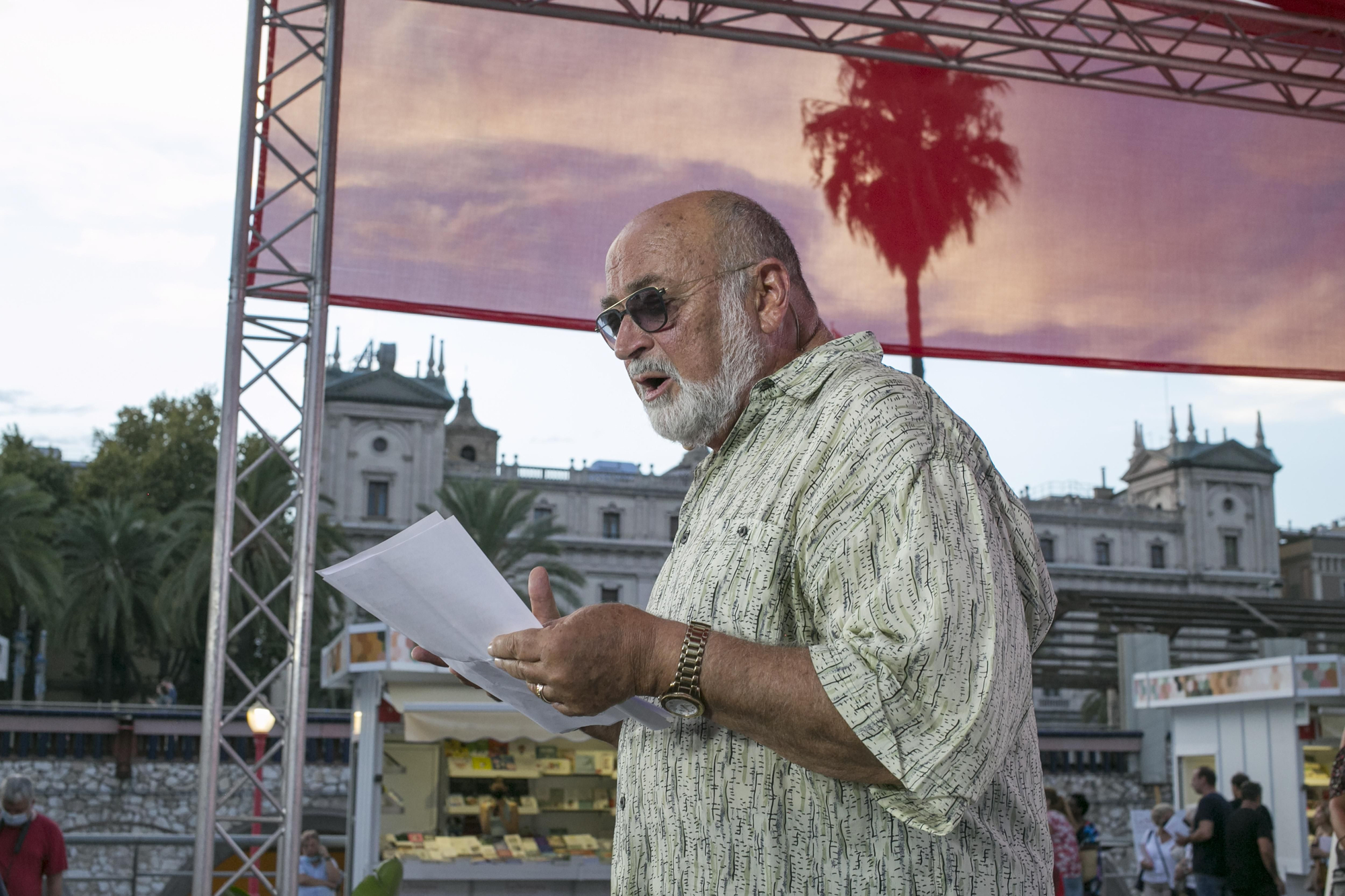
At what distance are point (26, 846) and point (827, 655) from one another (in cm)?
653

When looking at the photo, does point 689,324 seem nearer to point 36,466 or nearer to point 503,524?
point 503,524

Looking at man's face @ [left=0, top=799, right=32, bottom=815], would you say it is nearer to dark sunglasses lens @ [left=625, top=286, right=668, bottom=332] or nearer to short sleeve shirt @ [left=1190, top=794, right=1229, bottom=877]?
dark sunglasses lens @ [left=625, top=286, right=668, bottom=332]

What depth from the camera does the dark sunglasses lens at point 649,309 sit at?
1471 millimetres

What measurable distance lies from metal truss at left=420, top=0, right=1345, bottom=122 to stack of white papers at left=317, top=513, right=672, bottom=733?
17.2 feet

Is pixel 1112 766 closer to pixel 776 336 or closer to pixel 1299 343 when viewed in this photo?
pixel 1299 343

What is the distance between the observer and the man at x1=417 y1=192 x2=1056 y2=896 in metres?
1.02

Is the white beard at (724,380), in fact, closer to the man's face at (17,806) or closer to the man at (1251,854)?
the man's face at (17,806)

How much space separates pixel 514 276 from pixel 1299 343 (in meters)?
4.26

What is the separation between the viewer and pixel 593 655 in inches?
42.0

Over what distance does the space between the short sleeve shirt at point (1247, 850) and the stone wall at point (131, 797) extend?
56.0ft

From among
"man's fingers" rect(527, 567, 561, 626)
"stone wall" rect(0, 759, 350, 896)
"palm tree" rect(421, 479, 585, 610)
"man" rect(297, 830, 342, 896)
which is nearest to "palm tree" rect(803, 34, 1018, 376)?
"man's fingers" rect(527, 567, 561, 626)

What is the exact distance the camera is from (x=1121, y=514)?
5312cm

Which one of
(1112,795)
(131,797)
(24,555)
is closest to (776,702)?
(131,797)

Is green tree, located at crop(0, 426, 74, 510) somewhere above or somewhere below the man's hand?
above
